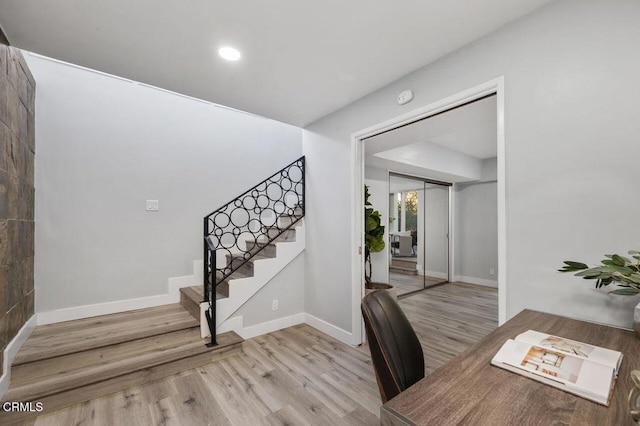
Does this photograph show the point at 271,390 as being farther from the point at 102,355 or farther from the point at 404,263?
the point at 404,263

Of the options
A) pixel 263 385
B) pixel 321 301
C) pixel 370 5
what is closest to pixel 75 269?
pixel 263 385

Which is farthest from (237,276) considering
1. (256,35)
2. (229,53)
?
(256,35)

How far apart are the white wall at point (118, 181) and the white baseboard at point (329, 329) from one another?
207 mm

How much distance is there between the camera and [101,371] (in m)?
2.07

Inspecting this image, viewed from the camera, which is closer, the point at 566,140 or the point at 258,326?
the point at 566,140

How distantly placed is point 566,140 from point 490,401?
144 centimetres

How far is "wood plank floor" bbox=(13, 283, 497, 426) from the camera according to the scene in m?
1.81

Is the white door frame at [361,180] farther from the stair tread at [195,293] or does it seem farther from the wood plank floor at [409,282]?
the wood plank floor at [409,282]

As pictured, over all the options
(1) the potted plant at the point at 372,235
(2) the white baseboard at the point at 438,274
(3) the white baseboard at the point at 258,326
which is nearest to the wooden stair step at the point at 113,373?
(3) the white baseboard at the point at 258,326

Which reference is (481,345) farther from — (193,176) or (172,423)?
(193,176)

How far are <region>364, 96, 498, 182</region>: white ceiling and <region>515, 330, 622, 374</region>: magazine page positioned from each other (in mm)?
1927

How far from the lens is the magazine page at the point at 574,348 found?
2.95 feet

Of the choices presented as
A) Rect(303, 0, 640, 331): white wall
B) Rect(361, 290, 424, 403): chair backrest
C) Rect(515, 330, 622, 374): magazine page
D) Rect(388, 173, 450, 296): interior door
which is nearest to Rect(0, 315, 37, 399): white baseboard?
Rect(361, 290, 424, 403): chair backrest

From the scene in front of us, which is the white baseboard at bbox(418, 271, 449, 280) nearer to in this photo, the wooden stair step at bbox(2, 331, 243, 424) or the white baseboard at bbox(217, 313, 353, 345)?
the white baseboard at bbox(217, 313, 353, 345)
